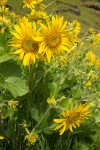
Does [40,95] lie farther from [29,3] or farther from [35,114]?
[29,3]

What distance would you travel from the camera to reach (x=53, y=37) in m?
2.96

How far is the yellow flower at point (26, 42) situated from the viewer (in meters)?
2.93

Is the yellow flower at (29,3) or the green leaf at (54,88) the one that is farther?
the yellow flower at (29,3)

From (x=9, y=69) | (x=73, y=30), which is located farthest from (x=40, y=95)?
(x=73, y=30)

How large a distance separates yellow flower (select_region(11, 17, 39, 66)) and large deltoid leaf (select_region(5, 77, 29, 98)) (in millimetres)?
345

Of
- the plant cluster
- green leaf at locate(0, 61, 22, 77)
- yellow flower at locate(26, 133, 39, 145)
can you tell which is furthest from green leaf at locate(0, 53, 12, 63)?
yellow flower at locate(26, 133, 39, 145)

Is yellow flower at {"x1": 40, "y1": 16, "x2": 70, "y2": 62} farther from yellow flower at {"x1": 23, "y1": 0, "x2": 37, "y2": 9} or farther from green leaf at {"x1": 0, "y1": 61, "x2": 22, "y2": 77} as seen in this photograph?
yellow flower at {"x1": 23, "y1": 0, "x2": 37, "y2": 9}

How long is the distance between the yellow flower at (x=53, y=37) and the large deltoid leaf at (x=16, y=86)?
44 centimetres

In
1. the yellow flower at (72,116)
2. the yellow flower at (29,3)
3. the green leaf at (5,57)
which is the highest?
the yellow flower at (29,3)

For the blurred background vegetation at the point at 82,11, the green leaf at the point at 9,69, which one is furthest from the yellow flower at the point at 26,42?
the blurred background vegetation at the point at 82,11

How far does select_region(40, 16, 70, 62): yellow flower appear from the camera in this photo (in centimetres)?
293

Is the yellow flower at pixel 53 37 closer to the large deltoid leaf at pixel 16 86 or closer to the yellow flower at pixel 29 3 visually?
the large deltoid leaf at pixel 16 86

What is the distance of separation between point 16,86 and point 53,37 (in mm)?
574

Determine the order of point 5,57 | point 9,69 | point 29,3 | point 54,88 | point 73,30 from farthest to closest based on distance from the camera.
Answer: point 29,3 < point 73,30 < point 54,88 < point 9,69 < point 5,57
